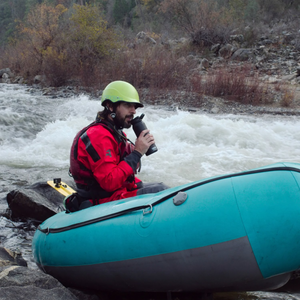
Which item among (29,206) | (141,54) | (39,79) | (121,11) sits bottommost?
(39,79)

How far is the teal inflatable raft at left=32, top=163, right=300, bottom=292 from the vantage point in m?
1.61

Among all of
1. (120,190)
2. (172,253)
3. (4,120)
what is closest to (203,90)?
(4,120)

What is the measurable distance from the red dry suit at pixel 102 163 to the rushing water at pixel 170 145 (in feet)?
4.66

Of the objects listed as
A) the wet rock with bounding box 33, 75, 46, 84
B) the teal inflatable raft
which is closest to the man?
the teal inflatable raft

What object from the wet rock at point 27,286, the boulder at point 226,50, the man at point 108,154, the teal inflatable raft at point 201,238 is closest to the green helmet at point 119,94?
the man at point 108,154

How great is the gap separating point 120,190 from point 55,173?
2.83 metres

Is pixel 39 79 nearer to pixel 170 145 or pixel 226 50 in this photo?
pixel 226 50

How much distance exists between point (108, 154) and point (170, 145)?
415 cm

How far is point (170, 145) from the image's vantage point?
6297 millimetres

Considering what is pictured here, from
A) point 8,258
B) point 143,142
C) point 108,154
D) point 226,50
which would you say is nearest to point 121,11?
point 226,50

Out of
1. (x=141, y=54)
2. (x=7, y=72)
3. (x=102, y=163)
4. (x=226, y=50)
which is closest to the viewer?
(x=102, y=163)

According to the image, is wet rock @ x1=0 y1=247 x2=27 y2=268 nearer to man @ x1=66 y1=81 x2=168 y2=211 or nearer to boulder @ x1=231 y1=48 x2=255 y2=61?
man @ x1=66 y1=81 x2=168 y2=211

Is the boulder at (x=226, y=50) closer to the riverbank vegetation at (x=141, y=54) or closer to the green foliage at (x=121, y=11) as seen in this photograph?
the riverbank vegetation at (x=141, y=54)

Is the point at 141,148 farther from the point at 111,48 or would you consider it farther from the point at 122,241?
the point at 111,48
